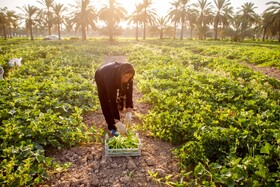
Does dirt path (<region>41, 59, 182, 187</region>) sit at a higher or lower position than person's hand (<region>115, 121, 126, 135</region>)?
lower

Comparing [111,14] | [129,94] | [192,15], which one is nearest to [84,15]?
[111,14]

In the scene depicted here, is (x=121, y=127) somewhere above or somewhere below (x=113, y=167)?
above

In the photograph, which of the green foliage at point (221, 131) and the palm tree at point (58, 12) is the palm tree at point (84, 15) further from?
the green foliage at point (221, 131)

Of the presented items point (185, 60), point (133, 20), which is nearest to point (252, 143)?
point (185, 60)

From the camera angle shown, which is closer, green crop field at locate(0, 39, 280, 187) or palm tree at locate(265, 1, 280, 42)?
green crop field at locate(0, 39, 280, 187)

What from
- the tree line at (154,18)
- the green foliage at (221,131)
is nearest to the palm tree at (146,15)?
the tree line at (154,18)

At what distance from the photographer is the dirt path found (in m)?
3.35

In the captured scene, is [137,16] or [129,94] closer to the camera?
[129,94]

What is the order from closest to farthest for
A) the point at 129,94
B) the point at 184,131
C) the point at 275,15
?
the point at 184,131 < the point at 129,94 < the point at 275,15

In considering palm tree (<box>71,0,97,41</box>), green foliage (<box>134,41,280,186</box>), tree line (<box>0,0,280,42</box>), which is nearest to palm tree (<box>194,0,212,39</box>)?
tree line (<box>0,0,280,42</box>)

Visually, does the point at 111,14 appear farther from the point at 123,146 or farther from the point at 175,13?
the point at 123,146

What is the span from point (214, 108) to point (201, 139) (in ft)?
5.21

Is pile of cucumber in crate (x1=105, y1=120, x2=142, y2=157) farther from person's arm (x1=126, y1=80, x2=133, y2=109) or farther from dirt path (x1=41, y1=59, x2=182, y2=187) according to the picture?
person's arm (x1=126, y1=80, x2=133, y2=109)

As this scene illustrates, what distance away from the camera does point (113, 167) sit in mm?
3688
